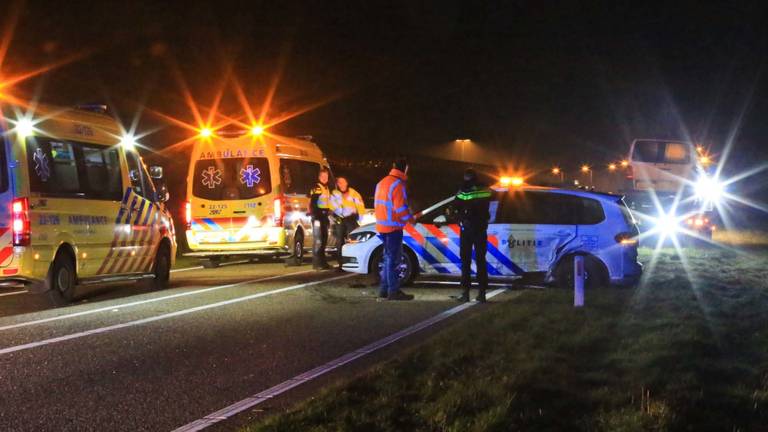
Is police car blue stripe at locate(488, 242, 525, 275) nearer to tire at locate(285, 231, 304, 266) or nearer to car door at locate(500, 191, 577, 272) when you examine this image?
car door at locate(500, 191, 577, 272)

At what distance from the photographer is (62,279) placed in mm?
9875

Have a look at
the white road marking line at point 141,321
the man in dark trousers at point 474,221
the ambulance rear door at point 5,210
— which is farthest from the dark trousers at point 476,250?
the ambulance rear door at point 5,210

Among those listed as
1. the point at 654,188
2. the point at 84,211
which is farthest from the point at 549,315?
the point at 654,188

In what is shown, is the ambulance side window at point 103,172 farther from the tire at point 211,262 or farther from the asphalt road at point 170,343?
the tire at point 211,262

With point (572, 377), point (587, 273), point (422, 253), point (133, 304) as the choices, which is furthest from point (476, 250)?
point (572, 377)

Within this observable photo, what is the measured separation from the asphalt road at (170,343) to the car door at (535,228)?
4.21ft

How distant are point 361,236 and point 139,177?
337cm

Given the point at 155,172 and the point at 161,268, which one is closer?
the point at 161,268

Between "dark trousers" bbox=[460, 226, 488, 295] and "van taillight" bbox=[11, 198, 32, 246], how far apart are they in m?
5.15

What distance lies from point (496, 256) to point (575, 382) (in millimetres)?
6021

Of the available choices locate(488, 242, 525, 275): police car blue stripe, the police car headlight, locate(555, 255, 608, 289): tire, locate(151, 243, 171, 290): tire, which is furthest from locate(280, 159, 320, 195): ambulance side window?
locate(555, 255, 608, 289): tire

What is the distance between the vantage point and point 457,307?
32.3 feet

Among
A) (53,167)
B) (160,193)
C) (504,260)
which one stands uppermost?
(53,167)

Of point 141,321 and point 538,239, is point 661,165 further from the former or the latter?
point 141,321
